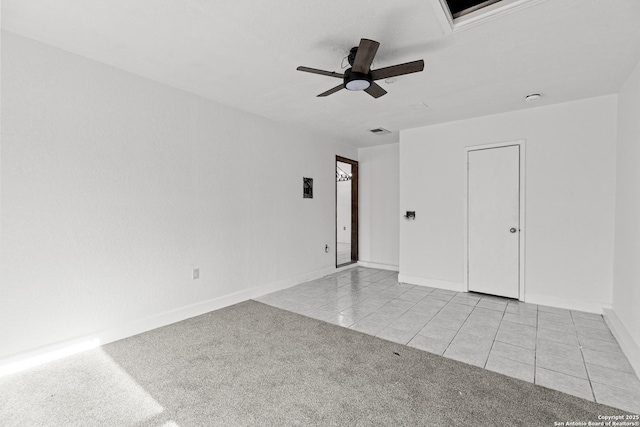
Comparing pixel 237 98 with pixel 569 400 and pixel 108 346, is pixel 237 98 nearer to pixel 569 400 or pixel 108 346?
pixel 108 346

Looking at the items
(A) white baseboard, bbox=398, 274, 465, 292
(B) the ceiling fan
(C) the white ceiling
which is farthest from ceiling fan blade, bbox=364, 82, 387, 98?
(A) white baseboard, bbox=398, 274, 465, 292

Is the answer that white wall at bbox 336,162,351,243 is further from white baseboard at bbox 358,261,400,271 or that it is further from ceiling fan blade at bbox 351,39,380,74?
ceiling fan blade at bbox 351,39,380,74

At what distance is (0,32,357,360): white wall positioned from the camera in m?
2.38

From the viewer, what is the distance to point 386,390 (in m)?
2.07

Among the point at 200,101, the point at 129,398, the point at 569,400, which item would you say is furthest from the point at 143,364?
the point at 569,400

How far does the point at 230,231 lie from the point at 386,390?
273 centimetres

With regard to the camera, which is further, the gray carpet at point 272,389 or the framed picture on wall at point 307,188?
the framed picture on wall at point 307,188

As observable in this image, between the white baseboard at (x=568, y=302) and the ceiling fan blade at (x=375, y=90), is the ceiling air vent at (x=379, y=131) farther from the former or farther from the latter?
the white baseboard at (x=568, y=302)

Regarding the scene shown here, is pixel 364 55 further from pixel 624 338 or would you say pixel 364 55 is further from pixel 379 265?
pixel 379 265

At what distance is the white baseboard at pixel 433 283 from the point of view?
462 centimetres

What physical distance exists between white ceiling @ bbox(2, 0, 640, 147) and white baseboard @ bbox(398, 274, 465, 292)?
2.74 meters

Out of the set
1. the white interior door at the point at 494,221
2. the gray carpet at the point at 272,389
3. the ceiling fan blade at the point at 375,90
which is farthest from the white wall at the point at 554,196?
the ceiling fan blade at the point at 375,90

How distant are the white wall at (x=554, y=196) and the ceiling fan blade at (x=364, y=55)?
2.86m

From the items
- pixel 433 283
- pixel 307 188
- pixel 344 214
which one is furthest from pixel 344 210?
pixel 433 283
